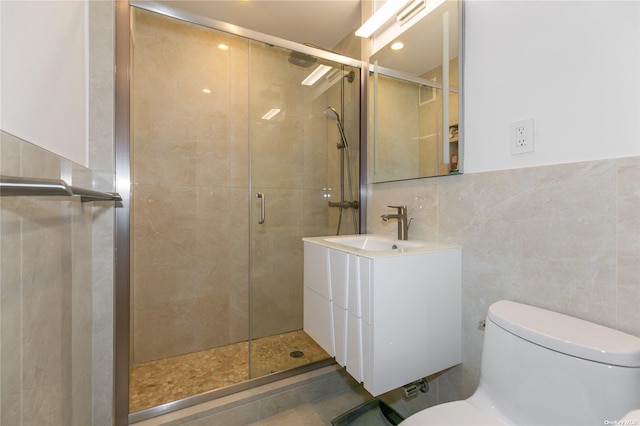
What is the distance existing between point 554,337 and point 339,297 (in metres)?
0.69

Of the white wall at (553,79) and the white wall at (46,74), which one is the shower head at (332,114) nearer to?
the white wall at (553,79)

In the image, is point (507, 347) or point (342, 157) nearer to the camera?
point (507, 347)

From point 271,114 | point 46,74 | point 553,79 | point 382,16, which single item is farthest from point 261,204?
point 553,79

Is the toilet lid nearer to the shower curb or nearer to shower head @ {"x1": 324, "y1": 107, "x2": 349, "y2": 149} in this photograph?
the shower curb

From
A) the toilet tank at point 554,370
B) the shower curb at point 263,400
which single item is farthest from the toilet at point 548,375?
the shower curb at point 263,400

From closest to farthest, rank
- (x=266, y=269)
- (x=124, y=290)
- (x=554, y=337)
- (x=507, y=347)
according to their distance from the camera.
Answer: (x=554, y=337), (x=507, y=347), (x=124, y=290), (x=266, y=269)

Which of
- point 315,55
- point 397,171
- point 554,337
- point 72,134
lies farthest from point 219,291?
point 554,337

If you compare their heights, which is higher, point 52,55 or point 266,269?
point 52,55

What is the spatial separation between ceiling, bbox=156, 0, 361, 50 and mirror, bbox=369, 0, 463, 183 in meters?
0.40

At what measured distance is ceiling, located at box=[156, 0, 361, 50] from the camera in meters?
1.86

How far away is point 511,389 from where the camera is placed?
0.82 metres

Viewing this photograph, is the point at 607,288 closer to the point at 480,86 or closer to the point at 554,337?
the point at 554,337

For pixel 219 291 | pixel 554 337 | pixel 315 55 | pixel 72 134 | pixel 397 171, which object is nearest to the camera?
pixel 554 337

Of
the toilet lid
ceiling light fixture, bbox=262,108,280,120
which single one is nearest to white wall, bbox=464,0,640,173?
the toilet lid
